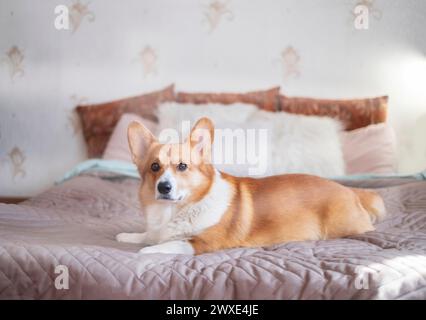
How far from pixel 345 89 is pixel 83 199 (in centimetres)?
170

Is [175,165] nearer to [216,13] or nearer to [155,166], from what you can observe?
[155,166]

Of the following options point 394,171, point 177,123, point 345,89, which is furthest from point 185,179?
point 345,89

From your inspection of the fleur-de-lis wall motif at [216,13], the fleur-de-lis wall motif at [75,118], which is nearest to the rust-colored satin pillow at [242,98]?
the fleur-de-lis wall motif at [216,13]

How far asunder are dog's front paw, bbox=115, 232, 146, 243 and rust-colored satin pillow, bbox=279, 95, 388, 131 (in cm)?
154

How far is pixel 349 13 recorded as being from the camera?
2748 mm

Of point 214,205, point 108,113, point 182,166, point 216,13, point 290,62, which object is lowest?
point 214,205

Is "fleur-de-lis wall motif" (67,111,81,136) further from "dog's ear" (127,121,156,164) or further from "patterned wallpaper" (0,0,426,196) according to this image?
"dog's ear" (127,121,156,164)

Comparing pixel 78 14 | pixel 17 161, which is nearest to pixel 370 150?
pixel 78 14

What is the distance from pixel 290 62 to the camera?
284 cm

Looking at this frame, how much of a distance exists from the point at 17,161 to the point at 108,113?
0.71m

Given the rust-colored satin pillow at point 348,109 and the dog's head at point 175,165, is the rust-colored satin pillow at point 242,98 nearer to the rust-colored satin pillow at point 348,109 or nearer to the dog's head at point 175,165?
the rust-colored satin pillow at point 348,109

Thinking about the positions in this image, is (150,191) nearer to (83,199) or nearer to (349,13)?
(83,199)

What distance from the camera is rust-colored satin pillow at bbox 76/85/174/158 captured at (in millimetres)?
2768

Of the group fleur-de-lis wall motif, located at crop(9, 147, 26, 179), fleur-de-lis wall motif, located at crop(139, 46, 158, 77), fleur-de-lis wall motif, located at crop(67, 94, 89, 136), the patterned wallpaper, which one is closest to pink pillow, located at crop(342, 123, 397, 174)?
the patterned wallpaper
